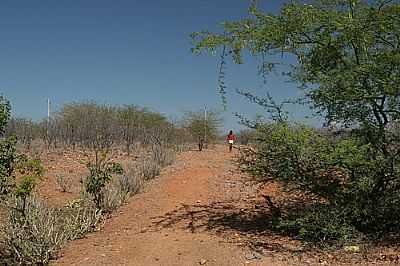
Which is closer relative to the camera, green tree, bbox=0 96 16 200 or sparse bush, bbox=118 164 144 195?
green tree, bbox=0 96 16 200

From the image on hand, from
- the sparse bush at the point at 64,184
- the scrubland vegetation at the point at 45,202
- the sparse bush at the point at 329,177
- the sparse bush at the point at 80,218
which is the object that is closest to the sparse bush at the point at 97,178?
the scrubland vegetation at the point at 45,202

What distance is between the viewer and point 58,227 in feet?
27.3

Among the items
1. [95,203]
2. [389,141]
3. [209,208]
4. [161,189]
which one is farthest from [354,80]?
[161,189]

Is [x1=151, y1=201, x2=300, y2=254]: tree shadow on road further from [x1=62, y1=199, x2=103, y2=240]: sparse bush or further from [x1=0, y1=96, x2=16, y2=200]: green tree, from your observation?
[x1=0, y1=96, x2=16, y2=200]: green tree

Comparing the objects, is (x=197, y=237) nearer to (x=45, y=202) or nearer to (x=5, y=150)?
(x=5, y=150)

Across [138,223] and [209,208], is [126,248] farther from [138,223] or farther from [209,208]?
[209,208]

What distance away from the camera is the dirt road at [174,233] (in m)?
7.22

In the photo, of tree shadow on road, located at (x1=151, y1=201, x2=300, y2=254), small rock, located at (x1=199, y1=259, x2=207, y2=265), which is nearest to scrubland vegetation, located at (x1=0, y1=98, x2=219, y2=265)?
tree shadow on road, located at (x1=151, y1=201, x2=300, y2=254)

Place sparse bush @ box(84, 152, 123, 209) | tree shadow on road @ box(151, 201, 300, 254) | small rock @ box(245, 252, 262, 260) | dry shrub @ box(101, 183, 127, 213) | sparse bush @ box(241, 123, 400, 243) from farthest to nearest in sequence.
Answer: dry shrub @ box(101, 183, 127, 213) → sparse bush @ box(84, 152, 123, 209) → tree shadow on road @ box(151, 201, 300, 254) → sparse bush @ box(241, 123, 400, 243) → small rock @ box(245, 252, 262, 260)

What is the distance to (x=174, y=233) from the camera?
869cm

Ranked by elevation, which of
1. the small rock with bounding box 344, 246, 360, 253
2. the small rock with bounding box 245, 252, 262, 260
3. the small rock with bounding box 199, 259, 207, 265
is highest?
the small rock with bounding box 344, 246, 360, 253

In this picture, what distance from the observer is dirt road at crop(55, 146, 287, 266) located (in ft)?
23.7

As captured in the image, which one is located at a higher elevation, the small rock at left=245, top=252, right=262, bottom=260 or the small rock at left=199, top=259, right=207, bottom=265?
the small rock at left=245, top=252, right=262, bottom=260

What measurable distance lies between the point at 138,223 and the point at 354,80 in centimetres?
487
